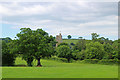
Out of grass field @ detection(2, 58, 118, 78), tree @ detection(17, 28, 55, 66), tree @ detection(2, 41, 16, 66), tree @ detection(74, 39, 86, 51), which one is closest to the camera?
grass field @ detection(2, 58, 118, 78)

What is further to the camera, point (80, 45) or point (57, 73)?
point (80, 45)

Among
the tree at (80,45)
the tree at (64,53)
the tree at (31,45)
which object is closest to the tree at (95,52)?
the tree at (64,53)

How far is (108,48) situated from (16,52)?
54897mm

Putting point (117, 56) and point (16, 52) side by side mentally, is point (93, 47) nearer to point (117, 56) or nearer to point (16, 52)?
point (117, 56)

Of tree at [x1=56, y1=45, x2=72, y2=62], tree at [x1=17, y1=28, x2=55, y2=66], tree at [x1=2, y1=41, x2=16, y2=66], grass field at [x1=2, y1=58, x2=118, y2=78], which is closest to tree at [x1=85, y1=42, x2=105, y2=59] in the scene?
tree at [x1=56, y1=45, x2=72, y2=62]

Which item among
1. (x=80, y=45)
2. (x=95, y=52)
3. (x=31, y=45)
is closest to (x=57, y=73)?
(x=31, y=45)

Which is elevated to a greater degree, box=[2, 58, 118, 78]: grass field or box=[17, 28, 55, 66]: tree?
box=[17, 28, 55, 66]: tree

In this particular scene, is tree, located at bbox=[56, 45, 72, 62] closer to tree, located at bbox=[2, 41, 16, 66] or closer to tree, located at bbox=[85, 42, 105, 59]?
tree, located at bbox=[85, 42, 105, 59]

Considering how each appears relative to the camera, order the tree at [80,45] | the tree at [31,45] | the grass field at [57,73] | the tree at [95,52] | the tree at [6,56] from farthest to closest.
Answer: the tree at [80,45] → the tree at [95,52] → the tree at [6,56] → the tree at [31,45] → the grass field at [57,73]

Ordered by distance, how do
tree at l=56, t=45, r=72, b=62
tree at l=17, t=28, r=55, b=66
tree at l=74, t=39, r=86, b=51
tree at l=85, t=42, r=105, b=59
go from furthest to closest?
tree at l=74, t=39, r=86, b=51 → tree at l=56, t=45, r=72, b=62 → tree at l=85, t=42, r=105, b=59 → tree at l=17, t=28, r=55, b=66

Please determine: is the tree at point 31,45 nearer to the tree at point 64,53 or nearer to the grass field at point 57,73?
the grass field at point 57,73

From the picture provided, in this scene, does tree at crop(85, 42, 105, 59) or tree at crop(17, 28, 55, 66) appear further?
tree at crop(85, 42, 105, 59)

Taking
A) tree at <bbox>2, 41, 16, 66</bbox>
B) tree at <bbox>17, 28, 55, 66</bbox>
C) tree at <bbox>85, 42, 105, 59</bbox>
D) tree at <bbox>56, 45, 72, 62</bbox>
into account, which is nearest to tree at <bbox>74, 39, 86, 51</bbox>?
tree at <bbox>56, 45, 72, 62</bbox>

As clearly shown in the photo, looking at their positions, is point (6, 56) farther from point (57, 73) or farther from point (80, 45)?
point (80, 45)
